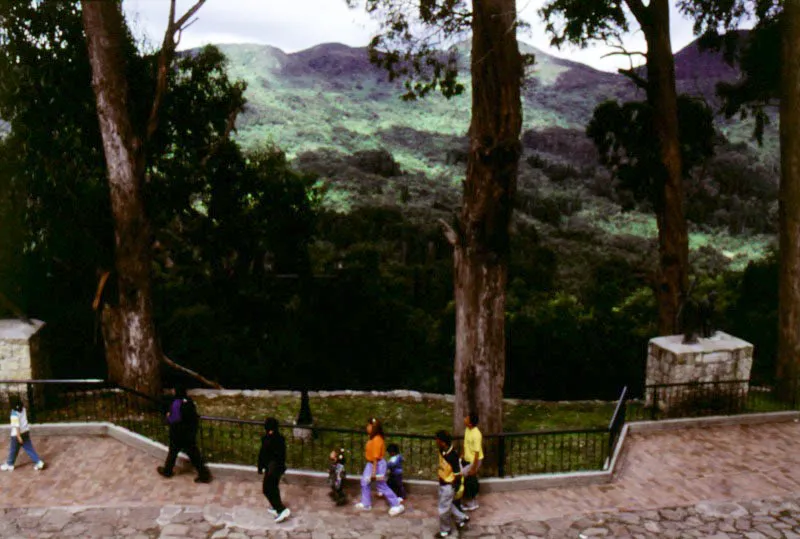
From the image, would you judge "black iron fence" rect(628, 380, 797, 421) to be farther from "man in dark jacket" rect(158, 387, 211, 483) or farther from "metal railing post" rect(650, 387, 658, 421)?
"man in dark jacket" rect(158, 387, 211, 483)

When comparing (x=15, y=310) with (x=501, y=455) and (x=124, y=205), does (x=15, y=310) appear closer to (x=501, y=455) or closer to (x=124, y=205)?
(x=124, y=205)

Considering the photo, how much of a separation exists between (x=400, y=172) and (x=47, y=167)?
182ft

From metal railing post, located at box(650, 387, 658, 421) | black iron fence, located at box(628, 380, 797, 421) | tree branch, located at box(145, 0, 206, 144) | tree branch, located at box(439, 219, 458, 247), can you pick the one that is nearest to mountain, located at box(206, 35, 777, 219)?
tree branch, located at box(145, 0, 206, 144)

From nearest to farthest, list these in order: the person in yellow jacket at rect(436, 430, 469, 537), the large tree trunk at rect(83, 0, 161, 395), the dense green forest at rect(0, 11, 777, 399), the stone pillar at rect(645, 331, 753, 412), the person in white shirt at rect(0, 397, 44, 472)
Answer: the person in yellow jacket at rect(436, 430, 469, 537) → the person in white shirt at rect(0, 397, 44, 472) → the stone pillar at rect(645, 331, 753, 412) → the large tree trunk at rect(83, 0, 161, 395) → the dense green forest at rect(0, 11, 777, 399)

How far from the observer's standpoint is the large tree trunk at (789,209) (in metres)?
15.1

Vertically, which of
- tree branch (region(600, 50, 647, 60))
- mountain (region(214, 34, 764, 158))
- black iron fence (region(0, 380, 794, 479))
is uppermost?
mountain (region(214, 34, 764, 158))

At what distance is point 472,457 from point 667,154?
10867 mm

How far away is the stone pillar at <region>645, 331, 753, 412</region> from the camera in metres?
13.7

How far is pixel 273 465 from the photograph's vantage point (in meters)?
Result: 9.52

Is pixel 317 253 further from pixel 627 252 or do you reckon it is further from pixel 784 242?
pixel 627 252

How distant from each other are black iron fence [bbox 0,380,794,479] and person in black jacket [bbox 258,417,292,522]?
1.84 metres

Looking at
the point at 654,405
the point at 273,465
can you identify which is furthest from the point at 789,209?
the point at 273,465

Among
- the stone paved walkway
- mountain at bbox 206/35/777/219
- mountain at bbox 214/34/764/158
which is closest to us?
the stone paved walkway

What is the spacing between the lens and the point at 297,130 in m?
73.8
